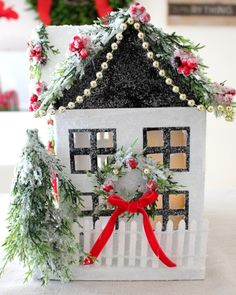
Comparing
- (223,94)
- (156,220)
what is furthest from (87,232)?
(223,94)

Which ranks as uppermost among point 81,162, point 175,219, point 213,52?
point 213,52

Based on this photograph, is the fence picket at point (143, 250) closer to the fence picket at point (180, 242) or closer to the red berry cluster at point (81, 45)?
the fence picket at point (180, 242)

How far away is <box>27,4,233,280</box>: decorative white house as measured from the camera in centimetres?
76

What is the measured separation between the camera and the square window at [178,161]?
2.84 ft

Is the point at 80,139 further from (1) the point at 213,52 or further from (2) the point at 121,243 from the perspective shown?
(1) the point at 213,52

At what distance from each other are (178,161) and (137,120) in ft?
0.44

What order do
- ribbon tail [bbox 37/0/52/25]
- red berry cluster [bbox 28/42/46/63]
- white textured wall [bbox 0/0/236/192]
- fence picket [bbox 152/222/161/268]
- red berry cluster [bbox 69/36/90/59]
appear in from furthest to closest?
white textured wall [bbox 0/0/236/192] < ribbon tail [bbox 37/0/52/25] < red berry cluster [bbox 28/42/46/63] < fence picket [bbox 152/222/161/268] < red berry cluster [bbox 69/36/90/59]

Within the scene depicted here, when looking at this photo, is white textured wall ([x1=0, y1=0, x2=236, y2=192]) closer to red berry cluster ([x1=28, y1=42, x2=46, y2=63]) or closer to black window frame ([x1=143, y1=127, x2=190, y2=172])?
red berry cluster ([x1=28, y1=42, x2=46, y2=63])

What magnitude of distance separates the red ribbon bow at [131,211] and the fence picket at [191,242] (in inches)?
1.3

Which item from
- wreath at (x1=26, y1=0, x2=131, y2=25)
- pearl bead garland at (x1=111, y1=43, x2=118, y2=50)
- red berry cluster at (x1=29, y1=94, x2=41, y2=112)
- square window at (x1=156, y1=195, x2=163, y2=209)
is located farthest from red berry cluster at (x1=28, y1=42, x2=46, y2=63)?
wreath at (x1=26, y1=0, x2=131, y2=25)

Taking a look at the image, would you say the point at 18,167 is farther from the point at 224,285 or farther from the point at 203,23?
the point at 203,23

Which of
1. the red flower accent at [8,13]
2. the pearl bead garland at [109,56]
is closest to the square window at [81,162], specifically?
the pearl bead garland at [109,56]

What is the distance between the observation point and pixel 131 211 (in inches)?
31.9

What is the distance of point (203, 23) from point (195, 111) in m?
1.90
